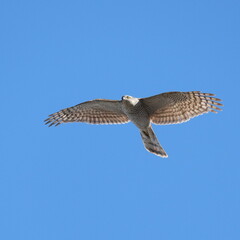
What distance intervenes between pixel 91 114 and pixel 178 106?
2.71m

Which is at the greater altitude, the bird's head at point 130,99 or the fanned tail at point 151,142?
the bird's head at point 130,99

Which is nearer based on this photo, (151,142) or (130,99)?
(130,99)

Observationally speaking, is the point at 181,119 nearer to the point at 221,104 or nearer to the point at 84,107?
the point at 221,104

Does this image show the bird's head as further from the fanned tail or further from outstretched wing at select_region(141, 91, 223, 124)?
the fanned tail

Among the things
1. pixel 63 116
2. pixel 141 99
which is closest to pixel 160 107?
pixel 141 99

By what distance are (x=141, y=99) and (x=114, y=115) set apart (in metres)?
1.46

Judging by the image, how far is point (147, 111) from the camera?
14961 mm

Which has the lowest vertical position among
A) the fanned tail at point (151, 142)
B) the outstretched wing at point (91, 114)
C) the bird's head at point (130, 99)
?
the fanned tail at point (151, 142)

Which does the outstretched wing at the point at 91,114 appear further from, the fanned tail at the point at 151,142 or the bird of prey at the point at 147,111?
the fanned tail at the point at 151,142

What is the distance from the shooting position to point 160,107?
584 inches

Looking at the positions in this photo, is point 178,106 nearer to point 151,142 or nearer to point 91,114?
point 151,142

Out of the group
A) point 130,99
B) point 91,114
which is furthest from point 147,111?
point 91,114

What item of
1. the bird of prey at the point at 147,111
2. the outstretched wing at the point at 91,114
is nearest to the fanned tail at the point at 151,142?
the bird of prey at the point at 147,111

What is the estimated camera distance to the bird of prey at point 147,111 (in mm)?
14391
